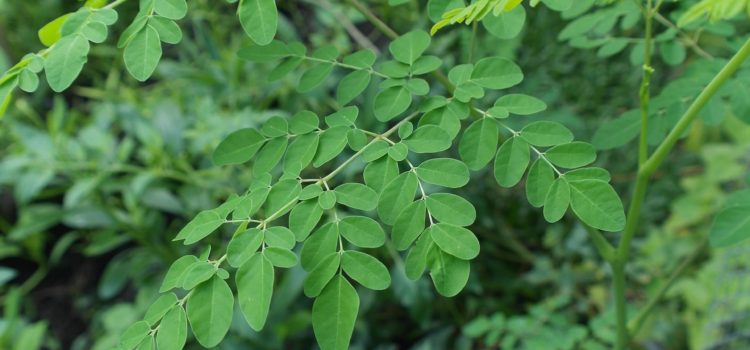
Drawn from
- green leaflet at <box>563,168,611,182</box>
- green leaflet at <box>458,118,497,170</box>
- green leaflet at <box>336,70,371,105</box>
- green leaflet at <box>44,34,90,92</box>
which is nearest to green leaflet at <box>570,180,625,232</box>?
green leaflet at <box>563,168,611,182</box>

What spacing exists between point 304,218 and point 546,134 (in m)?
0.30

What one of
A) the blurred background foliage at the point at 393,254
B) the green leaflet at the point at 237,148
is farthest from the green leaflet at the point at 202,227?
the blurred background foliage at the point at 393,254

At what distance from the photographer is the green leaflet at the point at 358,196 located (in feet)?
2.55

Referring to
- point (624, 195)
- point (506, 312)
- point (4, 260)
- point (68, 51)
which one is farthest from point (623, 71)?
point (4, 260)

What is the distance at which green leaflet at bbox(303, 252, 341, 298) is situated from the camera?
0.73 m

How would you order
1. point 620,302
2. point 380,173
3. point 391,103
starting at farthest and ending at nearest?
point 620,302, point 391,103, point 380,173

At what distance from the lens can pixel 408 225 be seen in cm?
77

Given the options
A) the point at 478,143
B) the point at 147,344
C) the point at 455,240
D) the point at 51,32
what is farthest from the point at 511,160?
the point at 51,32

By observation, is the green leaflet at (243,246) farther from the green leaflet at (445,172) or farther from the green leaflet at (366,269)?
the green leaflet at (445,172)

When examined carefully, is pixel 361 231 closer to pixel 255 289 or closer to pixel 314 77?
pixel 255 289

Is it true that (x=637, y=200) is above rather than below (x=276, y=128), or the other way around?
below

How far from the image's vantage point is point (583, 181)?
79 centimetres

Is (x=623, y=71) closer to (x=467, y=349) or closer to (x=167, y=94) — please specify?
(x=467, y=349)

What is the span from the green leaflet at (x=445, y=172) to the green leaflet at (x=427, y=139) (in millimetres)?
A: 17
